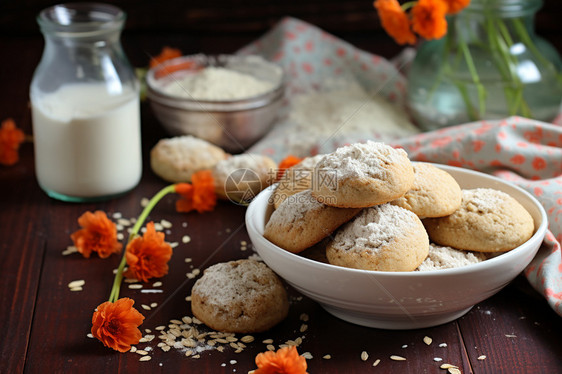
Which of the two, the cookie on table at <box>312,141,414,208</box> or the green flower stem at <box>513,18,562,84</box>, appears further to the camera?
the green flower stem at <box>513,18,562,84</box>

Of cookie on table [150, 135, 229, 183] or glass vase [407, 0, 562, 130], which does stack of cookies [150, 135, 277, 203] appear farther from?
glass vase [407, 0, 562, 130]

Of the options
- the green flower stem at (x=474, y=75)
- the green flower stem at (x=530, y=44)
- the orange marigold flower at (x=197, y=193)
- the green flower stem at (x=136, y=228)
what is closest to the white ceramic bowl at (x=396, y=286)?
the green flower stem at (x=136, y=228)

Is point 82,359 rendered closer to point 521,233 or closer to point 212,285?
point 212,285

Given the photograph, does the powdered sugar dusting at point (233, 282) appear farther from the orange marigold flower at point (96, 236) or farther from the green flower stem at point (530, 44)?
the green flower stem at point (530, 44)

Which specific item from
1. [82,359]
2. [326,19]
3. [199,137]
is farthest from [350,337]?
[326,19]

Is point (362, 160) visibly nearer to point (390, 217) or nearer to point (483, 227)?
point (390, 217)

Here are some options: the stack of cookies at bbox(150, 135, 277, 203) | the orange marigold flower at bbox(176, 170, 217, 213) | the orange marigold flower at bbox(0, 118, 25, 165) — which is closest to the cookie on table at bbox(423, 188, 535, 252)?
the stack of cookies at bbox(150, 135, 277, 203)
